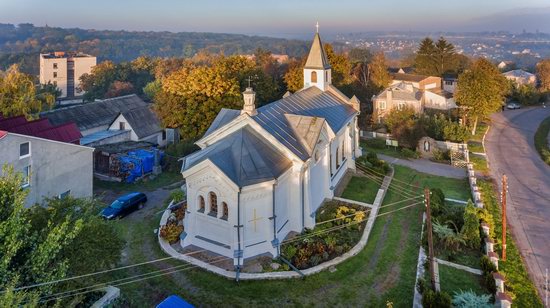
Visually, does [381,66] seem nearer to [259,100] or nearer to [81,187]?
[259,100]

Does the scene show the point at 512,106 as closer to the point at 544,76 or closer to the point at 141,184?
the point at 544,76

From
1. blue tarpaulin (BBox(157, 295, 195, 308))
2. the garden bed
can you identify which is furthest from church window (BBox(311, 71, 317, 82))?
blue tarpaulin (BBox(157, 295, 195, 308))

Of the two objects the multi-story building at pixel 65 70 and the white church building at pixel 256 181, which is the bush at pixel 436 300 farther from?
the multi-story building at pixel 65 70

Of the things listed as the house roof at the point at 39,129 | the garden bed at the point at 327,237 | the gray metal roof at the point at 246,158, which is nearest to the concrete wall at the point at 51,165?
the house roof at the point at 39,129

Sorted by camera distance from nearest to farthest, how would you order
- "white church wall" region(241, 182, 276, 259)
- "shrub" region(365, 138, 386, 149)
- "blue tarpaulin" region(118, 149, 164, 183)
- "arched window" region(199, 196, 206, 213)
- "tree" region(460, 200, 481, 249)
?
"white church wall" region(241, 182, 276, 259) < "arched window" region(199, 196, 206, 213) < "tree" region(460, 200, 481, 249) < "blue tarpaulin" region(118, 149, 164, 183) < "shrub" region(365, 138, 386, 149)

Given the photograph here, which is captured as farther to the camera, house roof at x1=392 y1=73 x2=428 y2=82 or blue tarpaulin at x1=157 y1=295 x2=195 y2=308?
house roof at x1=392 y1=73 x2=428 y2=82

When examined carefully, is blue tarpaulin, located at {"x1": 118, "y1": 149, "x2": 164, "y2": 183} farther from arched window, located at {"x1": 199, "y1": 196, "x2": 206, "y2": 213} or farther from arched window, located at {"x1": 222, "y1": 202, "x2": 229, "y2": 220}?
arched window, located at {"x1": 222, "y1": 202, "x2": 229, "y2": 220}

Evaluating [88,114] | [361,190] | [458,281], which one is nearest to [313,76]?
[361,190]

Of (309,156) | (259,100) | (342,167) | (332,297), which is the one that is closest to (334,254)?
(332,297)

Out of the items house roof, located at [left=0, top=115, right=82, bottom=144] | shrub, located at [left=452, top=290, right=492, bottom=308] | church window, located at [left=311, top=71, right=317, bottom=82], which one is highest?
church window, located at [left=311, top=71, right=317, bottom=82]
